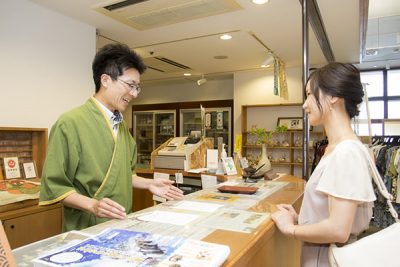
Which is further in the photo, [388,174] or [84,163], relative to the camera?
[388,174]

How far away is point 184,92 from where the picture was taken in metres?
7.45

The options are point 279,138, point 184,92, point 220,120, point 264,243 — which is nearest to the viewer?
point 264,243

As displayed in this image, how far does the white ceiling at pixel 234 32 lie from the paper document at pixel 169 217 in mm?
2284

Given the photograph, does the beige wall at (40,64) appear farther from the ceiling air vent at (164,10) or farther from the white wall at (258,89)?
the white wall at (258,89)

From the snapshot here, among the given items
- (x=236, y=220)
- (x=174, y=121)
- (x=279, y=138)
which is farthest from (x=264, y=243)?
(x=174, y=121)

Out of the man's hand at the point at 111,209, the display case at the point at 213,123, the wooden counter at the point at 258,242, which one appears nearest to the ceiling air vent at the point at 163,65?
the display case at the point at 213,123

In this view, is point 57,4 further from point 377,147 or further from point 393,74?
point 393,74

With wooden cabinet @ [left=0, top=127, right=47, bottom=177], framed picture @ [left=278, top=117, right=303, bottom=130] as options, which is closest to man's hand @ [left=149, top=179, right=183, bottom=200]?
wooden cabinet @ [left=0, top=127, right=47, bottom=177]

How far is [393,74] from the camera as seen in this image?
613cm

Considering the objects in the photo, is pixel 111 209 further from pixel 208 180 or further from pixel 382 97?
pixel 382 97

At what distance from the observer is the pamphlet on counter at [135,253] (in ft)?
2.33

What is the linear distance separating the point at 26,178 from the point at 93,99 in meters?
1.83

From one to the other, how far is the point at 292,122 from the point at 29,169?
436 cm

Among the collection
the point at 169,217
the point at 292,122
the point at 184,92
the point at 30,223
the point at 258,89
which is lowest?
the point at 30,223
